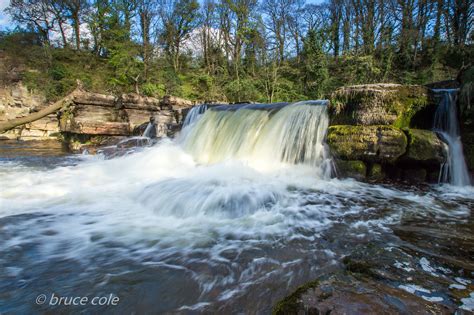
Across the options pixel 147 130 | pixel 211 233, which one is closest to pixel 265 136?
pixel 211 233

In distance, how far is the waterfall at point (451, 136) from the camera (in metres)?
5.07

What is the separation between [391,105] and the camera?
218 inches

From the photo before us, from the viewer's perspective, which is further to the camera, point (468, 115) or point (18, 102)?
point (18, 102)

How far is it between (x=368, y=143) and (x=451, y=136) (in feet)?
6.16

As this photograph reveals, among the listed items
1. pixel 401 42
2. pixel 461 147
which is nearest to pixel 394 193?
pixel 461 147

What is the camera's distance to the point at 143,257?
250cm

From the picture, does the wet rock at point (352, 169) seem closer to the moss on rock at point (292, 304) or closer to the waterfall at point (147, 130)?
the moss on rock at point (292, 304)

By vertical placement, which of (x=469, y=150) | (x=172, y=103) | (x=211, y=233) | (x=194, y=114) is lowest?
(x=211, y=233)

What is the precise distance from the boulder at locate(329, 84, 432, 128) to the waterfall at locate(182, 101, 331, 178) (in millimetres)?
956

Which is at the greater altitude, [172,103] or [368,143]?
[172,103]

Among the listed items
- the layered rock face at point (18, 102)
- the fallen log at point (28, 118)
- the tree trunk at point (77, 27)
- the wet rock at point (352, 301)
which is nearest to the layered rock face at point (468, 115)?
the wet rock at point (352, 301)

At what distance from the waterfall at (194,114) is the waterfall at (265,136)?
107 centimetres

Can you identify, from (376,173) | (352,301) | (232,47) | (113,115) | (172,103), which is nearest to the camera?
(352,301)

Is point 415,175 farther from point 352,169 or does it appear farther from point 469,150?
point 352,169
